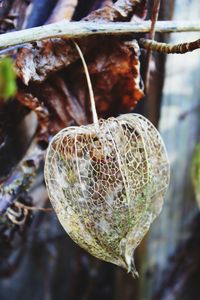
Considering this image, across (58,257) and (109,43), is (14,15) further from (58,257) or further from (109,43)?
(58,257)

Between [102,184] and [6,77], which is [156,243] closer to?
[102,184]

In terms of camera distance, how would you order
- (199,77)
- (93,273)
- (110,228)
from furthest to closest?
(93,273), (199,77), (110,228)

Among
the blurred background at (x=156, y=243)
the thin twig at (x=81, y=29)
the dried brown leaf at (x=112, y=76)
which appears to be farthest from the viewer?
the blurred background at (x=156, y=243)

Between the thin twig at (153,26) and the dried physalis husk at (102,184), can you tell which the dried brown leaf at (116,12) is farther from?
the dried physalis husk at (102,184)

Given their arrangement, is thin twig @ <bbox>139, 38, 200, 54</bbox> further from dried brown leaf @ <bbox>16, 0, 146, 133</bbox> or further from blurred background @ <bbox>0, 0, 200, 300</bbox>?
blurred background @ <bbox>0, 0, 200, 300</bbox>

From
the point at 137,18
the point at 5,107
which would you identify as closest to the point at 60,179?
the point at 5,107

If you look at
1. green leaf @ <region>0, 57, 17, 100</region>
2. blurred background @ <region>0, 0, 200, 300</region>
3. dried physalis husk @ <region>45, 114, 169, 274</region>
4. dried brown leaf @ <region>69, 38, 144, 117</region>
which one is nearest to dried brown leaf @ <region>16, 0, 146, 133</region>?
dried brown leaf @ <region>69, 38, 144, 117</region>

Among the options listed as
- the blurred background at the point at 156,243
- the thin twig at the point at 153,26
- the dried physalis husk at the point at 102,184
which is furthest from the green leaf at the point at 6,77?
the blurred background at the point at 156,243
